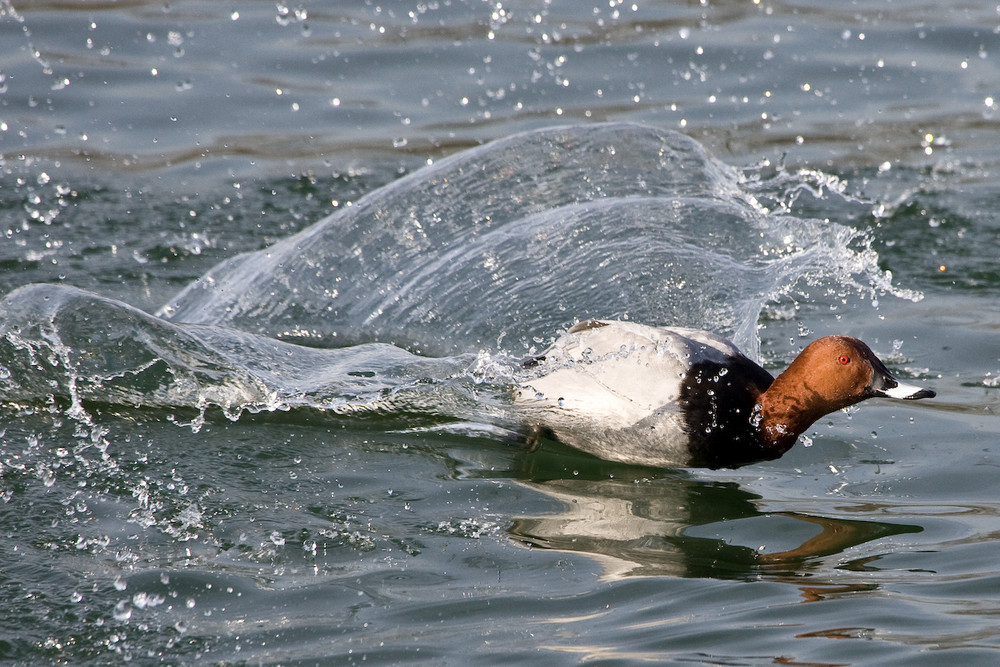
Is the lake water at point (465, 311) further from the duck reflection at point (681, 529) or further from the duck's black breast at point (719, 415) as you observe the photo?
the duck's black breast at point (719, 415)

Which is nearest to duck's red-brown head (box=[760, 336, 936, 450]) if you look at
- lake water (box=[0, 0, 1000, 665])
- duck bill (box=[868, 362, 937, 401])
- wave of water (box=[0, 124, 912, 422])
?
duck bill (box=[868, 362, 937, 401])

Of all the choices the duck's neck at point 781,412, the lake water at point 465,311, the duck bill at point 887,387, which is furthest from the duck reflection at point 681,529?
the duck bill at point 887,387

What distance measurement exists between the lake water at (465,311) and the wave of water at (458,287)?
0.07ft

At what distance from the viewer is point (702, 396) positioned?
439cm

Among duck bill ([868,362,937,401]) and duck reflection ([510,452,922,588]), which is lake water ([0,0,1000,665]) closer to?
duck reflection ([510,452,922,588])

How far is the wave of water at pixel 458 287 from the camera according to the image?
505 centimetres

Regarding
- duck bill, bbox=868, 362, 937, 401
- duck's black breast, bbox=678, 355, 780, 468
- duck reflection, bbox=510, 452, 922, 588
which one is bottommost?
duck reflection, bbox=510, 452, 922, 588

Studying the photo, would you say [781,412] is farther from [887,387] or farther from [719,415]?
[887,387]

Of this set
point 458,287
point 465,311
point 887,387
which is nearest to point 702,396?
point 887,387

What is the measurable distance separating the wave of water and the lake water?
21mm

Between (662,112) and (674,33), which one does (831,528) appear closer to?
(662,112)

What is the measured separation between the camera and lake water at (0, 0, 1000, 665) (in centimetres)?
355

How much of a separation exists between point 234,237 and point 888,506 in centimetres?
423

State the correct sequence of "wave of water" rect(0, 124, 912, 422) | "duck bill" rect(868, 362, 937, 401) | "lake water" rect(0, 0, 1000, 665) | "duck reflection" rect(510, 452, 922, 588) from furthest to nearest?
"wave of water" rect(0, 124, 912, 422) → "duck bill" rect(868, 362, 937, 401) → "duck reflection" rect(510, 452, 922, 588) → "lake water" rect(0, 0, 1000, 665)
